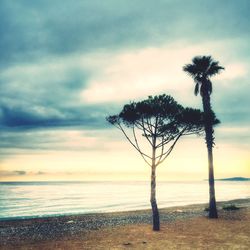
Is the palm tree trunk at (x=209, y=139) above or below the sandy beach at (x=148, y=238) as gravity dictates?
above

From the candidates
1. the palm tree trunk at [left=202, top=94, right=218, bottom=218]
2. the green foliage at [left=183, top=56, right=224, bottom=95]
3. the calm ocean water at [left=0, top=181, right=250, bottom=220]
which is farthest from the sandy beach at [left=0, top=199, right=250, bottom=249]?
the calm ocean water at [left=0, top=181, right=250, bottom=220]

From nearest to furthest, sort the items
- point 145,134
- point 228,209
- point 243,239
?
point 243,239
point 145,134
point 228,209

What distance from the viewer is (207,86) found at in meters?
26.5

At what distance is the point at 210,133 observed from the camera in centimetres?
2541

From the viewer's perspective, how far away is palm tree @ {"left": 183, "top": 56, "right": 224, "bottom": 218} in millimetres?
25531

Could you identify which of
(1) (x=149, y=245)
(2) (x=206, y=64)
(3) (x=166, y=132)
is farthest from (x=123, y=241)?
Answer: (2) (x=206, y=64)

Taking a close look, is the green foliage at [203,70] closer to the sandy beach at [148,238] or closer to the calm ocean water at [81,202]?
the sandy beach at [148,238]

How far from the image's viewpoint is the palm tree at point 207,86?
83.8 ft

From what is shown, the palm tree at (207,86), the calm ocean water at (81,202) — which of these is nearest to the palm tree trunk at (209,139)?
the palm tree at (207,86)

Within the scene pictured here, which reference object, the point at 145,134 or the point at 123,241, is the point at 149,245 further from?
the point at 145,134

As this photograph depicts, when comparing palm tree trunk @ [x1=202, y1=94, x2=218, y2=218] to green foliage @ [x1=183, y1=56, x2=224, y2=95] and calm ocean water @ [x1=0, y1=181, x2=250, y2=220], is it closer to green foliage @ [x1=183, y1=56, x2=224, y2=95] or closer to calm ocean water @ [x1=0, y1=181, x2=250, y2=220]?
green foliage @ [x1=183, y1=56, x2=224, y2=95]

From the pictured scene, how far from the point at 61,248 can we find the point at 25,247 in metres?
2.18

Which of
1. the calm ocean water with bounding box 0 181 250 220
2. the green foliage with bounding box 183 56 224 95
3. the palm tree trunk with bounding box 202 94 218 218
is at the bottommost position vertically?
the calm ocean water with bounding box 0 181 250 220

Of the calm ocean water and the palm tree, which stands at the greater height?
the palm tree
